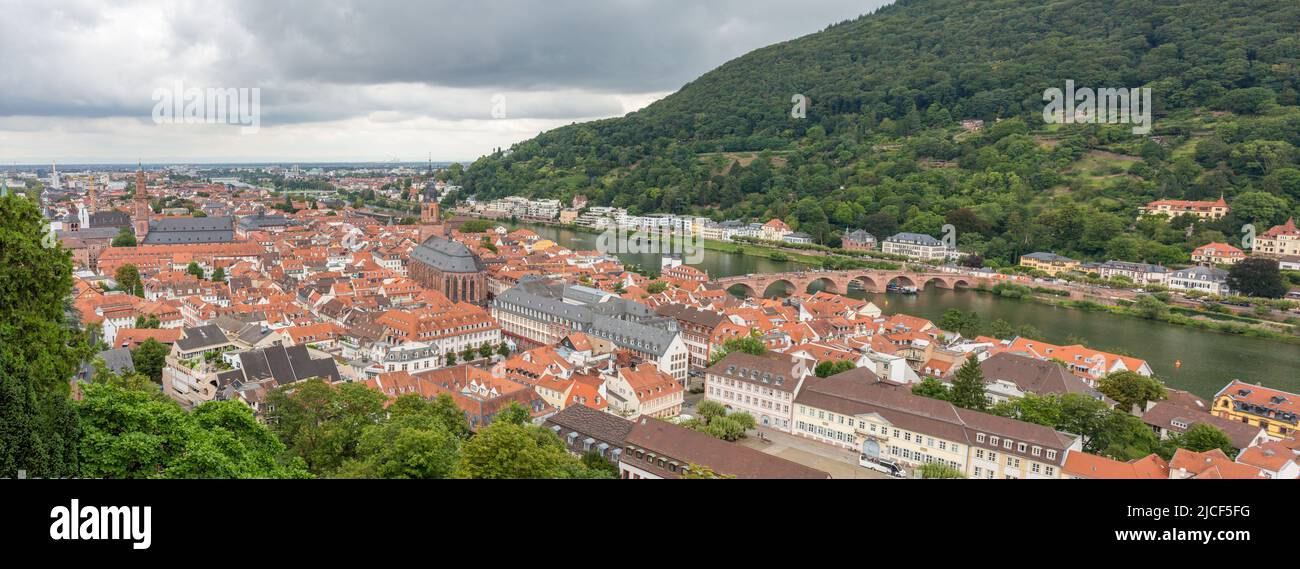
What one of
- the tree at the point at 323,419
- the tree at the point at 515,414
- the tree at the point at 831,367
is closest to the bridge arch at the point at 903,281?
the tree at the point at 831,367

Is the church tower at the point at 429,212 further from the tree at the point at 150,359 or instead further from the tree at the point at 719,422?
the tree at the point at 719,422

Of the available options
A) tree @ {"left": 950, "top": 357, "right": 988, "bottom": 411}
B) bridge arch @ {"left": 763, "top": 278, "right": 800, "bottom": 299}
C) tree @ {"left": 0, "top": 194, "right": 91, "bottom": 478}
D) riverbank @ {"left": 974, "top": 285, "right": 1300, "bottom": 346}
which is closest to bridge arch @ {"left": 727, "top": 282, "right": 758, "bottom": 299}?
bridge arch @ {"left": 763, "top": 278, "right": 800, "bottom": 299}

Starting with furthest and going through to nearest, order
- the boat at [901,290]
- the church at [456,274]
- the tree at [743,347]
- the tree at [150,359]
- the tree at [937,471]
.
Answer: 1. the boat at [901,290]
2. the church at [456,274]
3. the tree at [743,347]
4. the tree at [150,359]
5. the tree at [937,471]

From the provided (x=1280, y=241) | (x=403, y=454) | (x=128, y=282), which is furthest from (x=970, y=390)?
(x=1280, y=241)

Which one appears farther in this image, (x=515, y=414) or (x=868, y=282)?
(x=868, y=282)

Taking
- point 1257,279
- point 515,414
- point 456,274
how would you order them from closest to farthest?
point 515,414 → point 456,274 → point 1257,279

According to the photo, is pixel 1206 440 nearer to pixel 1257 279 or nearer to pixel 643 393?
pixel 643 393

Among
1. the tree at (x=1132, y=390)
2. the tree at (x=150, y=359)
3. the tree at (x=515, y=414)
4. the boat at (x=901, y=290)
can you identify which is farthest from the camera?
the boat at (x=901, y=290)
